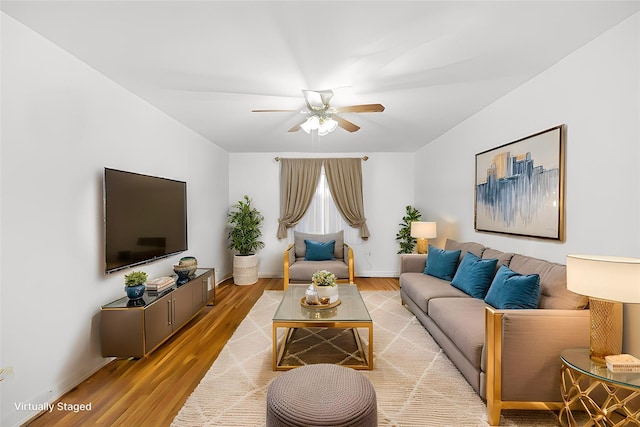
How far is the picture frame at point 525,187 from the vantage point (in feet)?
8.11

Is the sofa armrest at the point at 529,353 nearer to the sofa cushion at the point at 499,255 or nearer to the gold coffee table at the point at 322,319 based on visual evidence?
the gold coffee table at the point at 322,319

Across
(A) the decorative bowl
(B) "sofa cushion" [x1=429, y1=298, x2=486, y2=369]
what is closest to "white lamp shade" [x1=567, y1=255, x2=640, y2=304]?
(B) "sofa cushion" [x1=429, y1=298, x2=486, y2=369]

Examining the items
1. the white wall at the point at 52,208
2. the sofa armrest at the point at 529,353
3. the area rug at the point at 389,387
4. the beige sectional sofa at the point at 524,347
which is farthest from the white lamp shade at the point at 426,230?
the white wall at the point at 52,208

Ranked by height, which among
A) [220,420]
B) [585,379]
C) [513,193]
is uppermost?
[513,193]

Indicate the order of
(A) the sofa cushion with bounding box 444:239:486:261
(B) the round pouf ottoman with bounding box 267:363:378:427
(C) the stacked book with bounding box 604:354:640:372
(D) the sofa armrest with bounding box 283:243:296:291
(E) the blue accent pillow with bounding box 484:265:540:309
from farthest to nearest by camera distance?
(D) the sofa armrest with bounding box 283:243:296:291 → (A) the sofa cushion with bounding box 444:239:486:261 → (E) the blue accent pillow with bounding box 484:265:540:309 → (C) the stacked book with bounding box 604:354:640:372 → (B) the round pouf ottoman with bounding box 267:363:378:427

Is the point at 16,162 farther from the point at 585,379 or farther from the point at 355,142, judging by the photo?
the point at 355,142

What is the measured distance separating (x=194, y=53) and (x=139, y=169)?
155 centimetres

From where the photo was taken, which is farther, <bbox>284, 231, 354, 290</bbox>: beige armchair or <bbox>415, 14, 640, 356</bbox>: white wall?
<bbox>284, 231, 354, 290</bbox>: beige armchair

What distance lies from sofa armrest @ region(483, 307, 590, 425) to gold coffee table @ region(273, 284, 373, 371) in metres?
0.96

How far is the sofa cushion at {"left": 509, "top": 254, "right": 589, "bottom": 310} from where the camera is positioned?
6.64ft

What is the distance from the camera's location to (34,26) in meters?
1.96

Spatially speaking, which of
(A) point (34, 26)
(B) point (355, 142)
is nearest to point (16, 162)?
(A) point (34, 26)

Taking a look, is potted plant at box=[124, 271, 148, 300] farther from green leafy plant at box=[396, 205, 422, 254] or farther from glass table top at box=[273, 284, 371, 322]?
green leafy plant at box=[396, 205, 422, 254]

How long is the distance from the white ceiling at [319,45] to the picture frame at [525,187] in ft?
1.04
